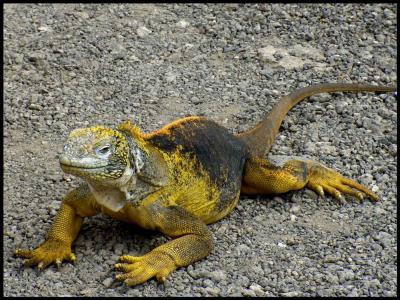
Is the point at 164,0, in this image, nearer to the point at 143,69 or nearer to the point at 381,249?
the point at 143,69

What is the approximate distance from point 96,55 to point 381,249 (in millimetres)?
5410

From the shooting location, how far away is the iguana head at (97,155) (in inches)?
A: 292

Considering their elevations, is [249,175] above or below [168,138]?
below

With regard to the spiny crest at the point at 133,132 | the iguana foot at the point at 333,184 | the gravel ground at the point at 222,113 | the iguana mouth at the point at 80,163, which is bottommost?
the gravel ground at the point at 222,113

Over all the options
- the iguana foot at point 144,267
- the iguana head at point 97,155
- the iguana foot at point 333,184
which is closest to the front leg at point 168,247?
the iguana foot at point 144,267

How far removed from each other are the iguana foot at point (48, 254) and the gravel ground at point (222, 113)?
73 mm

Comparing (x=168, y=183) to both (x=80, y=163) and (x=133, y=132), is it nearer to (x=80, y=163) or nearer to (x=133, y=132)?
(x=133, y=132)

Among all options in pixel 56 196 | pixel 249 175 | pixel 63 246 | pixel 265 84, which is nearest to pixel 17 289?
pixel 63 246

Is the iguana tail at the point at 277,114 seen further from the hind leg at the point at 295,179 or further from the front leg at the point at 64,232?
the front leg at the point at 64,232

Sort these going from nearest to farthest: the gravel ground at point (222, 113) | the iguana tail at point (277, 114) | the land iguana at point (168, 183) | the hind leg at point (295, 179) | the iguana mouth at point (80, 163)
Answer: the iguana mouth at point (80, 163)
the land iguana at point (168, 183)
the gravel ground at point (222, 113)
the hind leg at point (295, 179)
the iguana tail at point (277, 114)

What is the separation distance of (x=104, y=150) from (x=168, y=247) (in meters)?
1.13

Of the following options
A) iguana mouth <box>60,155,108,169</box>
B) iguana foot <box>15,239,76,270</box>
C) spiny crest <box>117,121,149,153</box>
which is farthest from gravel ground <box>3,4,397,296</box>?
iguana mouth <box>60,155,108,169</box>

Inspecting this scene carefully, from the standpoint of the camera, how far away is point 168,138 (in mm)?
8641

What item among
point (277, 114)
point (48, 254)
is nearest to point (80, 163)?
point (48, 254)
